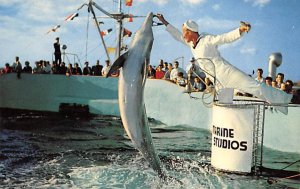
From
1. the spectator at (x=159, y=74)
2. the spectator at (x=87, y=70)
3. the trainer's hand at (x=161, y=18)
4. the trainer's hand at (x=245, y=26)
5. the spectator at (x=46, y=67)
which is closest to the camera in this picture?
the trainer's hand at (x=245, y=26)

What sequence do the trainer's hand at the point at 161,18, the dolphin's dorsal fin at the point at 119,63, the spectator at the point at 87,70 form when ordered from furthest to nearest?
the spectator at the point at 87,70, the trainer's hand at the point at 161,18, the dolphin's dorsal fin at the point at 119,63

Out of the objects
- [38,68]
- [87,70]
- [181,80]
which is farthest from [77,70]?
[181,80]

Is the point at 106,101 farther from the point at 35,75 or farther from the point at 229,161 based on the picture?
the point at 229,161

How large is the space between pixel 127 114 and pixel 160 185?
61.2 inches

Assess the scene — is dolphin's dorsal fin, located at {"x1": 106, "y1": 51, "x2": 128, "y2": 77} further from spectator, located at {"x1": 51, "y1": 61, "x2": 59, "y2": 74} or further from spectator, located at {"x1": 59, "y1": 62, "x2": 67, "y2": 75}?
spectator, located at {"x1": 51, "y1": 61, "x2": 59, "y2": 74}

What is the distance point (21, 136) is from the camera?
13.5 m

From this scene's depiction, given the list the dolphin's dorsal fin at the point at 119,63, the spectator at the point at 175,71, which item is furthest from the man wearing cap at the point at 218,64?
the spectator at the point at 175,71

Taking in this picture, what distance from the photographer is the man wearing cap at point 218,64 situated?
281 inches

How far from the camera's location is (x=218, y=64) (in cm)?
736

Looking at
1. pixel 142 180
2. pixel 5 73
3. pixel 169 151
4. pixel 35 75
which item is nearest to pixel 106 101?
pixel 35 75

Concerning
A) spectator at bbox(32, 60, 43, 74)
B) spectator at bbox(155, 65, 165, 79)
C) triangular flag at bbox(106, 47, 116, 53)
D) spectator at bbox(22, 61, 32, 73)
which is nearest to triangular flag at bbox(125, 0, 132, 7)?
triangular flag at bbox(106, 47, 116, 53)

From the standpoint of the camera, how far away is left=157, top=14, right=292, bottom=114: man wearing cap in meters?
7.13

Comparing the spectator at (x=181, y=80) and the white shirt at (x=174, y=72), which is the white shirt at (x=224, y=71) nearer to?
the spectator at (x=181, y=80)

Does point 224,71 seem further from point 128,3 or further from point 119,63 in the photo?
point 128,3
